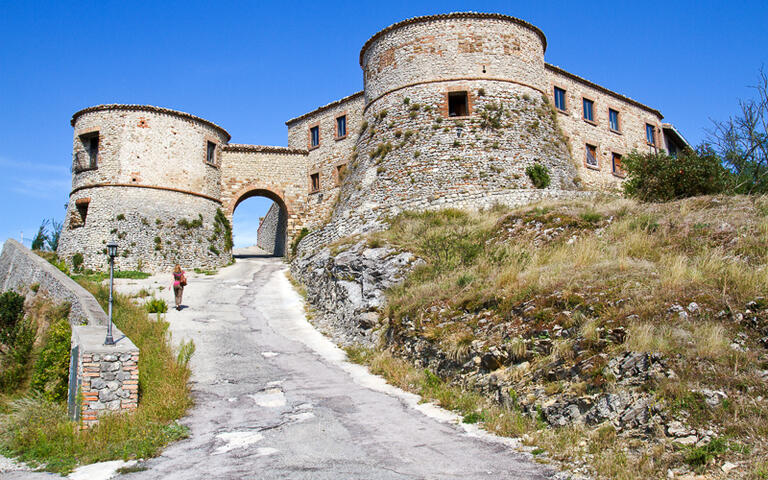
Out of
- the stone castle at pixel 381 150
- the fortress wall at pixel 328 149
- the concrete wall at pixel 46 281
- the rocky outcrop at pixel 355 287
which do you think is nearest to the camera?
the concrete wall at pixel 46 281

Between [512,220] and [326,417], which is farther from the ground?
[512,220]

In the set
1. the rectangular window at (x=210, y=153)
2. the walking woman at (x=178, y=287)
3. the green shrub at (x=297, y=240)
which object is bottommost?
the walking woman at (x=178, y=287)

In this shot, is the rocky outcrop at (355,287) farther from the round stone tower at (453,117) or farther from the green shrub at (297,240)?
the green shrub at (297,240)

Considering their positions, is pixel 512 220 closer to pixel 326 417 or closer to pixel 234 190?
pixel 326 417

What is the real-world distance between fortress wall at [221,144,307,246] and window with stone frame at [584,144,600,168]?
49.8 ft

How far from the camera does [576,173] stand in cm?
2606

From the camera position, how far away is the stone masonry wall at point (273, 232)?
37.1m

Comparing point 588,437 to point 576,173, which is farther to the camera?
point 576,173

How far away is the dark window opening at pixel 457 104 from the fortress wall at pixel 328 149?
577cm

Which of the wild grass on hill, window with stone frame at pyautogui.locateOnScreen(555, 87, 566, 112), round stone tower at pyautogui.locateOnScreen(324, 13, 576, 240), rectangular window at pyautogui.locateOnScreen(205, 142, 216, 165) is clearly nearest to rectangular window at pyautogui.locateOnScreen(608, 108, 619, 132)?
window with stone frame at pyautogui.locateOnScreen(555, 87, 566, 112)

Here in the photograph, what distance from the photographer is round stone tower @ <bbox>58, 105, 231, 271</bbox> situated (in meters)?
27.2

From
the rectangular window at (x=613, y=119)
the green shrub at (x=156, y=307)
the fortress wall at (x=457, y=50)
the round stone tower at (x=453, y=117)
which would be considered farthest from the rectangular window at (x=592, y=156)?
the green shrub at (x=156, y=307)

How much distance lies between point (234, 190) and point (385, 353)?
20.5 m

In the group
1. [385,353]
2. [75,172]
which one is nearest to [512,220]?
[385,353]
